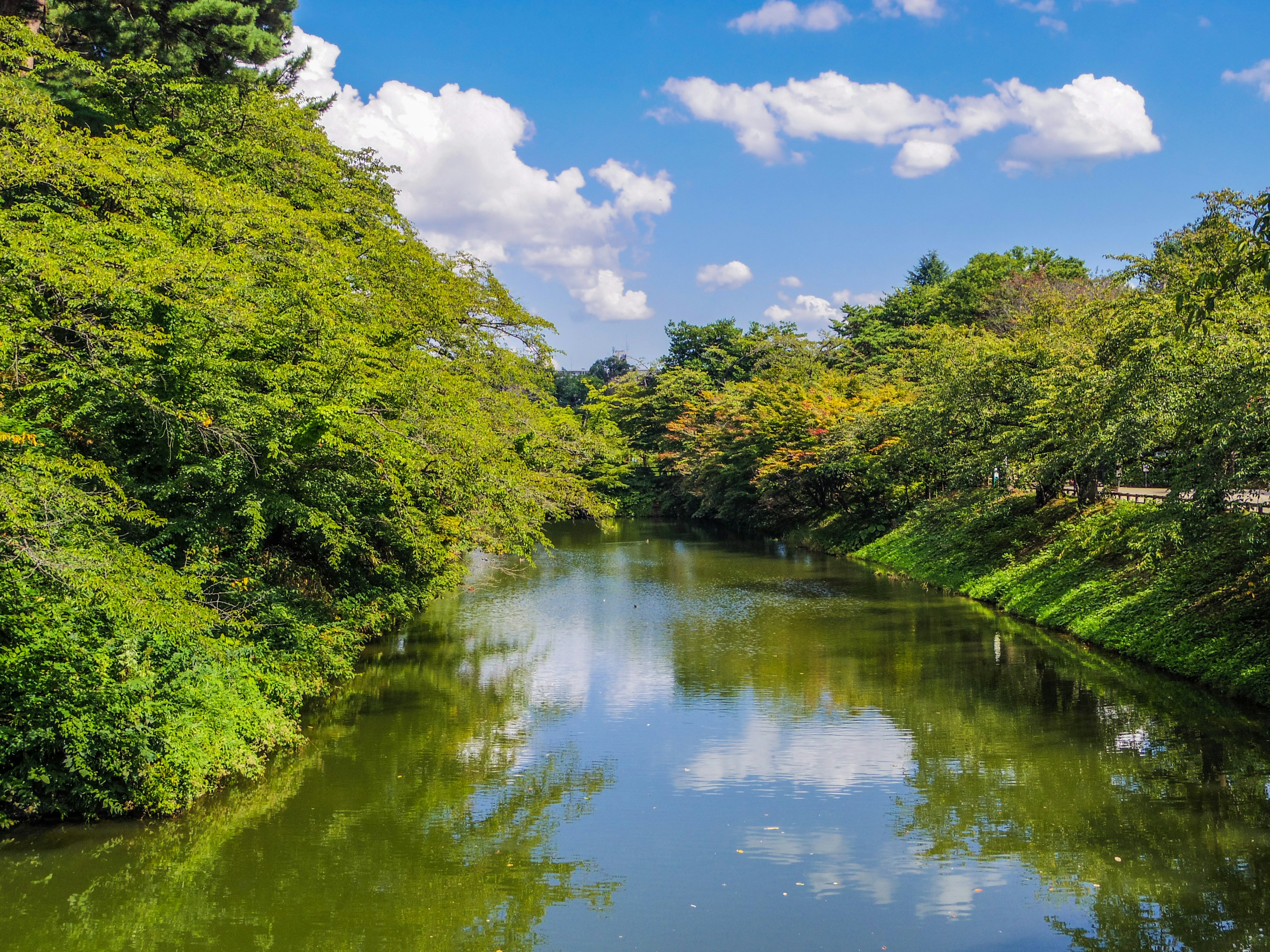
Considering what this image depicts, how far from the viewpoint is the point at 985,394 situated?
25.2 meters

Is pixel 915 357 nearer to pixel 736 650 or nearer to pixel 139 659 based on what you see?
pixel 736 650

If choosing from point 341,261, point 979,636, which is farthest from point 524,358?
point 979,636

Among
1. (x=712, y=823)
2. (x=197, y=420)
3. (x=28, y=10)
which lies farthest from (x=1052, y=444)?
(x=28, y=10)

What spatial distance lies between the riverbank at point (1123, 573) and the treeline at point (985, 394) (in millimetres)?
943

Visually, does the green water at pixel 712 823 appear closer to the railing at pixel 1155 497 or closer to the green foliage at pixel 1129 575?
the green foliage at pixel 1129 575

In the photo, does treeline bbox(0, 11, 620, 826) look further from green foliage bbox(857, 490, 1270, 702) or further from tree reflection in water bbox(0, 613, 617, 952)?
green foliage bbox(857, 490, 1270, 702)

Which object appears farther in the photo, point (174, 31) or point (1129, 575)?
point (1129, 575)

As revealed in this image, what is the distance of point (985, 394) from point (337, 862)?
21.7m

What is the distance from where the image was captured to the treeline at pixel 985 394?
13062mm

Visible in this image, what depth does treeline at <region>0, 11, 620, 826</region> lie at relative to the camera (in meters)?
8.70

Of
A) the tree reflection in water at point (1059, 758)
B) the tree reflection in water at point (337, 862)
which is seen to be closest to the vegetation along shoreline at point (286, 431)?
the tree reflection in water at point (337, 862)

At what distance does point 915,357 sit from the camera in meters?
35.0

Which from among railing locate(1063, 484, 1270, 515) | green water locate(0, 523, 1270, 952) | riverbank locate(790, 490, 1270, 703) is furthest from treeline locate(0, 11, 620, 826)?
railing locate(1063, 484, 1270, 515)

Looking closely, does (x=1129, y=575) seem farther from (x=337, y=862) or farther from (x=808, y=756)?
(x=337, y=862)
